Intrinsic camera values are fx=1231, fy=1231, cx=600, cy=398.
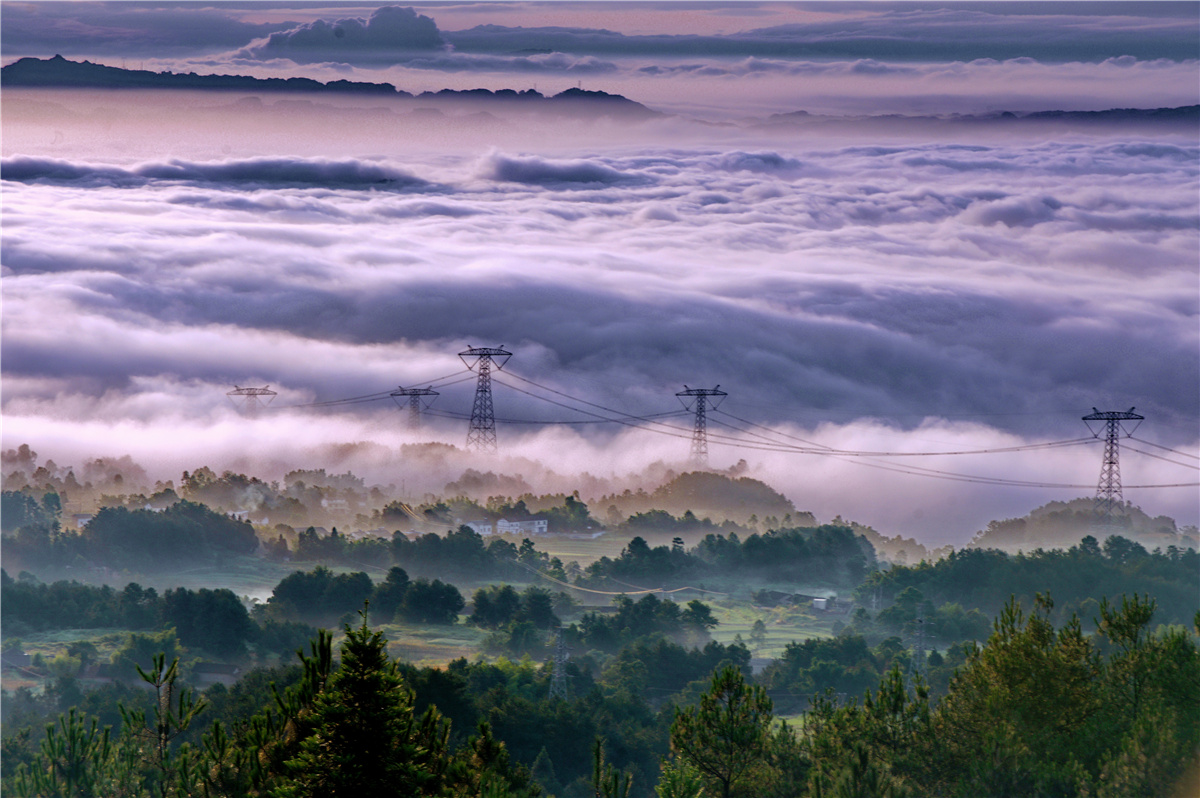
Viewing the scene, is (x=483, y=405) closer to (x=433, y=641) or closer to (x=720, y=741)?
(x=433, y=641)

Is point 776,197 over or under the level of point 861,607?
over

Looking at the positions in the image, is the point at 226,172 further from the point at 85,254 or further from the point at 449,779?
the point at 449,779

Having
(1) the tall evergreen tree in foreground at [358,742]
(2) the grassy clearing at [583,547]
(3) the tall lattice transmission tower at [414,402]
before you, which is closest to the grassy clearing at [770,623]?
(2) the grassy clearing at [583,547]

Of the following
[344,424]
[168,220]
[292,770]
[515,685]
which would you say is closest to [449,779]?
[292,770]

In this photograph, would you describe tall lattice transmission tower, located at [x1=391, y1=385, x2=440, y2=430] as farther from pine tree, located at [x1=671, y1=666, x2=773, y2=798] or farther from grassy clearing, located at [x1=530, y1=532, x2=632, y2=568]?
pine tree, located at [x1=671, y1=666, x2=773, y2=798]

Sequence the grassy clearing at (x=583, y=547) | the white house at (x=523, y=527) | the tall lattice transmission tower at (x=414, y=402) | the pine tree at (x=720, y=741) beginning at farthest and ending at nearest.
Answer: the tall lattice transmission tower at (x=414, y=402) → the white house at (x=523, y=527) → the grassy clearing at (x=583, y=547) → the pine tree at (x=720, y=741)

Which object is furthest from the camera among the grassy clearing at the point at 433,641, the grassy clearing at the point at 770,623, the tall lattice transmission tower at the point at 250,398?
the tall lattice transmission tower at the point at 250,398

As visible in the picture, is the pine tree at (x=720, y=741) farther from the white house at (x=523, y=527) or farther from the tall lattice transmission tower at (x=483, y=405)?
the white house at (x=523, y=527)
